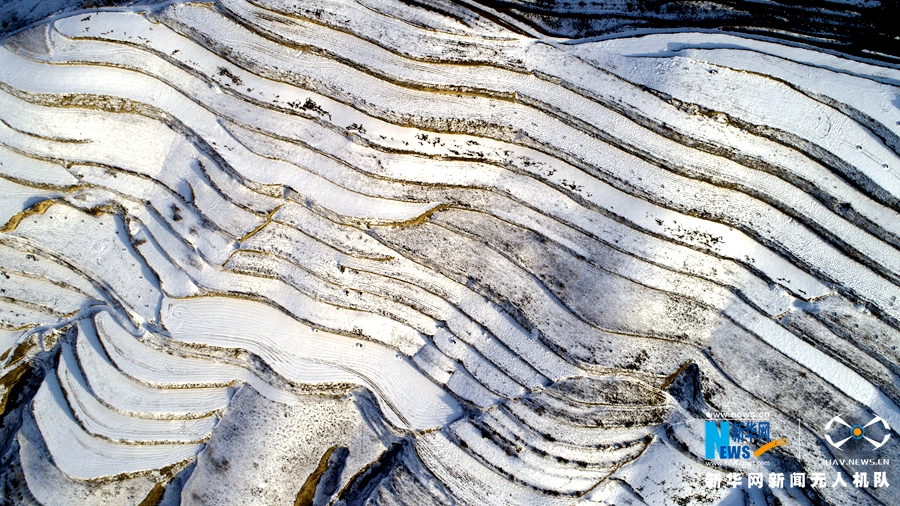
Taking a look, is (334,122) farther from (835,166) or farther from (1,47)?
(835,166)

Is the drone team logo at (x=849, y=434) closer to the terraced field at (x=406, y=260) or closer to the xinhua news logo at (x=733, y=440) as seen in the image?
the terraced field at (x=406, y=260)

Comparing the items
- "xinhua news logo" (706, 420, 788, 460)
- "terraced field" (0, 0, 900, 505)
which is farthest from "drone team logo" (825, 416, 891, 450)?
"xinhua news logo" (706, 420, 788, 460)

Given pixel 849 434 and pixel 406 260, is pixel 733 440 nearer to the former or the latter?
pixel 849 434

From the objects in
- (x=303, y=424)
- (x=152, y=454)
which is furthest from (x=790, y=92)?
(x=152, y=454)

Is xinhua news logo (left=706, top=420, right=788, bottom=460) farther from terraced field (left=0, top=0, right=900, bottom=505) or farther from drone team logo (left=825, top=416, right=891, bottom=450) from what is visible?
drone team logo (left=825, top=416, right=891, bottom=450)

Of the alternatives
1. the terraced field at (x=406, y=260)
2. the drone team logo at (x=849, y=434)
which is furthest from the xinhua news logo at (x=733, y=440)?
the drone team logo at (x=849, y=434)

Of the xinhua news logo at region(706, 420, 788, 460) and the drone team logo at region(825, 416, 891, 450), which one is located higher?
the drone team logo at region(825, 416, 891, 450)
